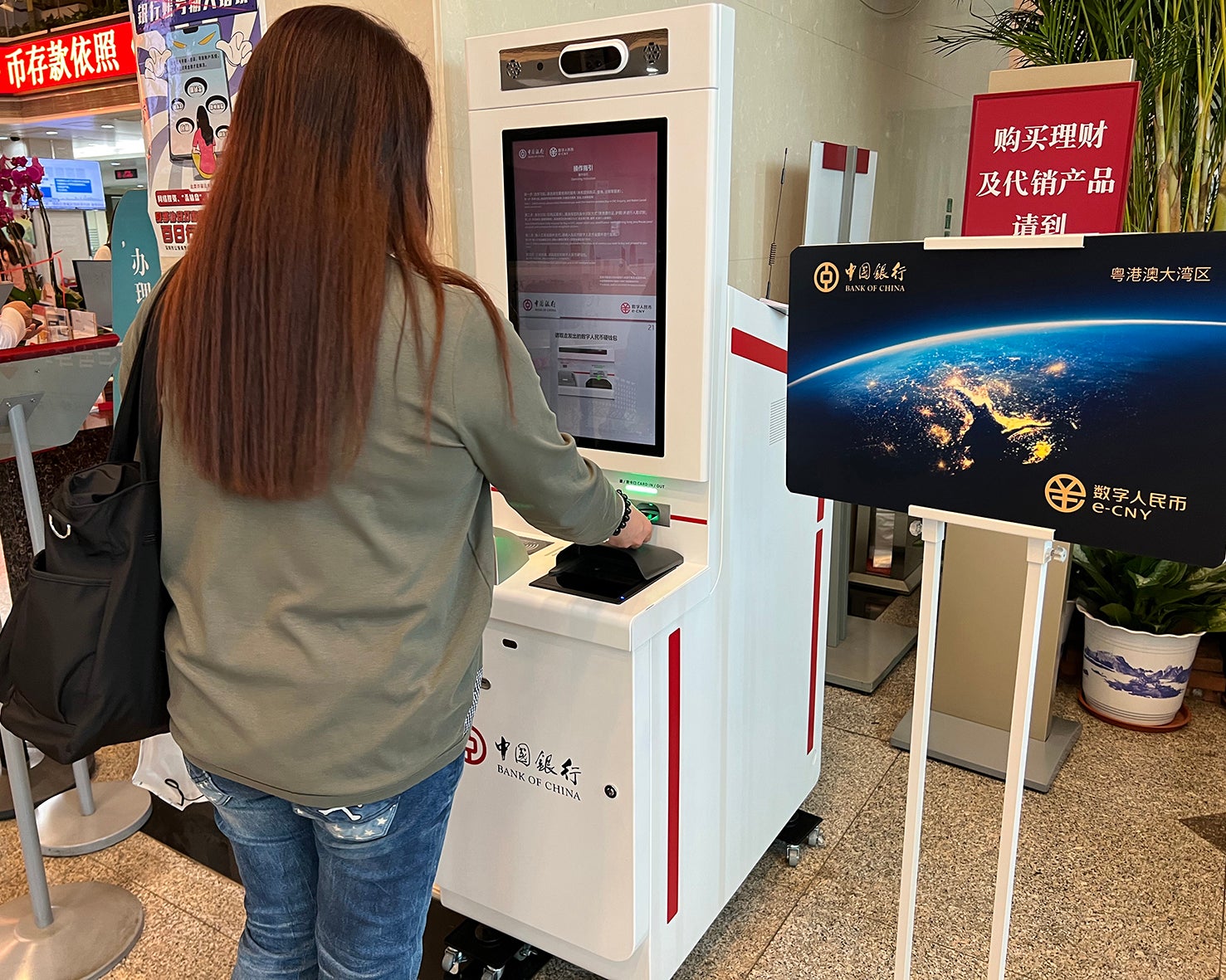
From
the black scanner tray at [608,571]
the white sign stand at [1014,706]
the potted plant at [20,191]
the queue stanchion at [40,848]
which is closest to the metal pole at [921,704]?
the white sign stand at [1014,706]

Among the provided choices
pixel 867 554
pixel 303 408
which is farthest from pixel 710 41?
pixel 867 554

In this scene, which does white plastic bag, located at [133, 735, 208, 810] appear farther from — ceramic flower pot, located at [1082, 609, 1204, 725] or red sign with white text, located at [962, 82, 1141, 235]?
ceramic flower pot, located at [1082, 609, 1204, 725]

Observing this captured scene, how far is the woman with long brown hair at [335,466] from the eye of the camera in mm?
1021

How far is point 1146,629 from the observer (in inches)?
116

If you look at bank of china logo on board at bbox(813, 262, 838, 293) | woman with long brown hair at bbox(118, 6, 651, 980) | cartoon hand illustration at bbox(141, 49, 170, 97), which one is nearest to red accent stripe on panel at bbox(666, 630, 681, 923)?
woman with long brown hair at bbox(118, 6, 651, 980)

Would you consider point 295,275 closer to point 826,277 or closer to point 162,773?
point 826,277

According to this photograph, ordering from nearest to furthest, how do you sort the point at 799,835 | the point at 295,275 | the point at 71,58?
the point at 295,275 < the point at 799,835 < the point at 71,58

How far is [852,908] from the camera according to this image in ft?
7.11

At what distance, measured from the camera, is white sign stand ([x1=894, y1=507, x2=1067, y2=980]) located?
4.20 ft

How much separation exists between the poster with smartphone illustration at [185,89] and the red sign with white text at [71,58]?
1.06 metres

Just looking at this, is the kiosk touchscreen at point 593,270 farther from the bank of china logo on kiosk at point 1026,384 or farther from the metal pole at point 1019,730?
the metal pole at point 1019,730

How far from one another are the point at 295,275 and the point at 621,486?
0.88 meters

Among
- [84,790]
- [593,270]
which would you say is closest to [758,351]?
[593,270]

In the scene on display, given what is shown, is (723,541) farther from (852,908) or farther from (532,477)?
(852,908)
